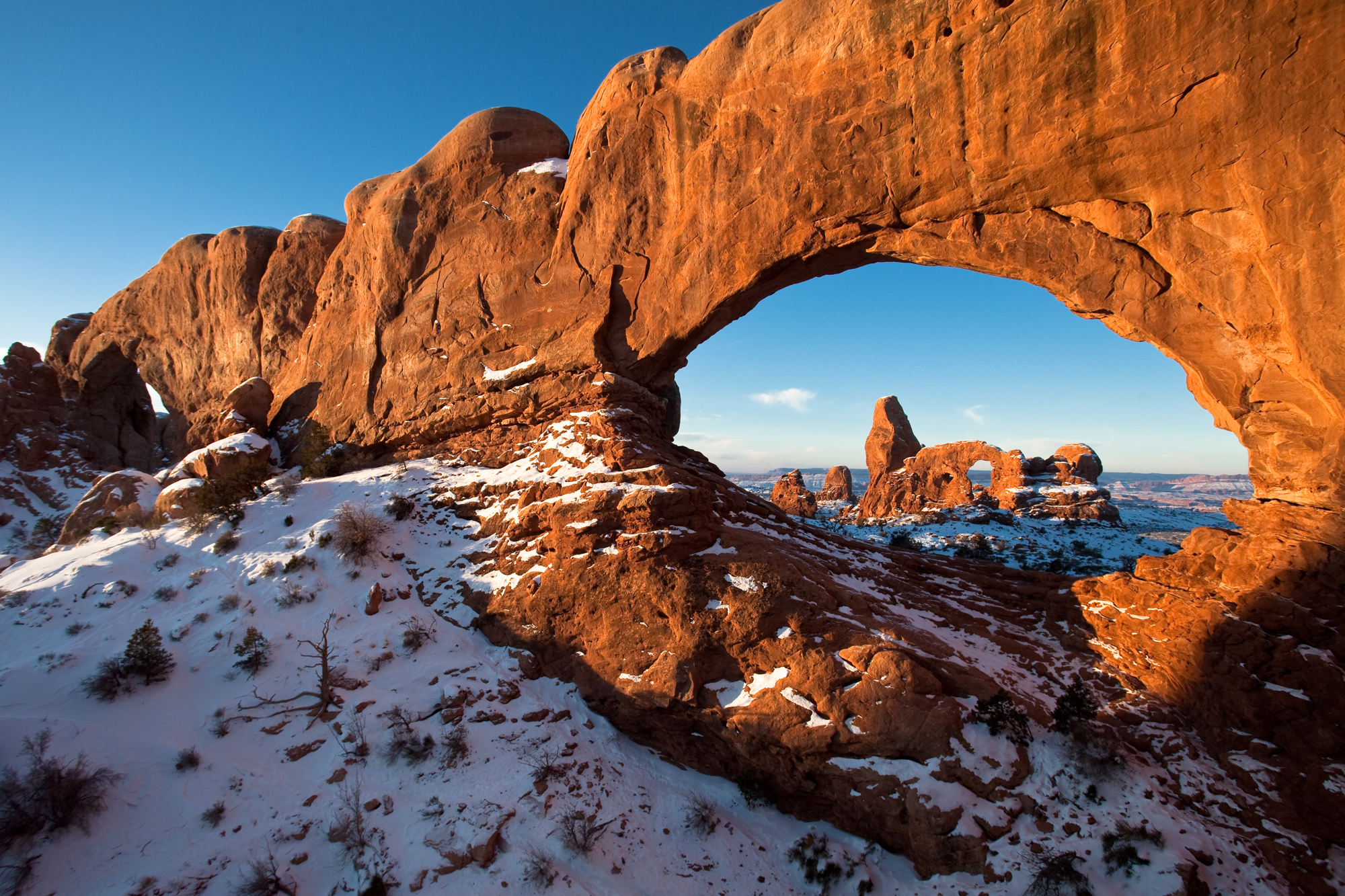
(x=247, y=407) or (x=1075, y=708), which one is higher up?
(x=247, y=407)

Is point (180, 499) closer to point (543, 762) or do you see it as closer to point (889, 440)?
point (543, 762)

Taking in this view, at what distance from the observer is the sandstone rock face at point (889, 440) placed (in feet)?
169

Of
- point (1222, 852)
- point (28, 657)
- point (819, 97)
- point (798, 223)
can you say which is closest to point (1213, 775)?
point (1222, 852)

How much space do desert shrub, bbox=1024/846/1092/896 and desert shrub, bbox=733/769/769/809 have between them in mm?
3863

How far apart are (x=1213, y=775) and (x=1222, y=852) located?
1.35 m

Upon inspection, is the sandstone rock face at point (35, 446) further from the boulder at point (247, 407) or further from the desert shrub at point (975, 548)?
the desert shrub at point (975, 548)

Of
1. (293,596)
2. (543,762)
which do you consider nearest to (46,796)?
(293,596)

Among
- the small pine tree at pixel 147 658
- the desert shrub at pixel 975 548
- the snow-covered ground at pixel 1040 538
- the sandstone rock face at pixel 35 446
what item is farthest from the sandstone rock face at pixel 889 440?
the sandstone rock face at pixel 35 446

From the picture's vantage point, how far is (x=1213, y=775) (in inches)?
336

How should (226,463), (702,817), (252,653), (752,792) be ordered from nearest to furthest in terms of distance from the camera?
(702,817), (752,792), (252,653), (226,463)

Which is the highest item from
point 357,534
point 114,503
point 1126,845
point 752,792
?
point 114,503

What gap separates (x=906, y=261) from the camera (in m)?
12.0

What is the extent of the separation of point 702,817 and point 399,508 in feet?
35.6

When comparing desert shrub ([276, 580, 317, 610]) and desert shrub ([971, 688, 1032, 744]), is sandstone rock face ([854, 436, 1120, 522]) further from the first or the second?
desert shrub ([276, 580, 317, 610])
